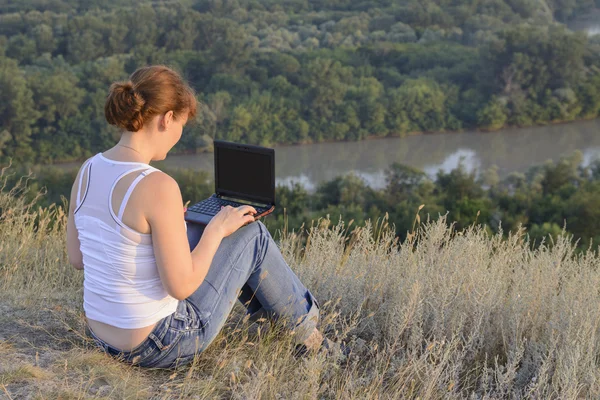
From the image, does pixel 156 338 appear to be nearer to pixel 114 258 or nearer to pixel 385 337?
pixel 114 258

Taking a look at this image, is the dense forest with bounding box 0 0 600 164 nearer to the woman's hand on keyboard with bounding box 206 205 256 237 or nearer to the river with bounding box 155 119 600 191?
the river with bounding box 155 119 600 191

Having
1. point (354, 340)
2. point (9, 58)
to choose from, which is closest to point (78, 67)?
point (9, 58)

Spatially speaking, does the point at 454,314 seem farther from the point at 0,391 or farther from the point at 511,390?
the point at 0,391

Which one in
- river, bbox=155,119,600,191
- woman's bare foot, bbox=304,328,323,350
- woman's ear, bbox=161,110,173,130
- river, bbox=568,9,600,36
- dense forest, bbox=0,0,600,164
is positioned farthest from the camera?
river, bbox=568,9,600,36

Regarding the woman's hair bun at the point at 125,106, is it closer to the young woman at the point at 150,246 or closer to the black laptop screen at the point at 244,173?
the young woman at the point at 150,246

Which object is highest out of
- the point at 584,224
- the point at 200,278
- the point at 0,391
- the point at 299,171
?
the point at 200,278

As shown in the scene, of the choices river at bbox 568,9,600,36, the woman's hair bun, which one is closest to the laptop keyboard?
the woman's hair bun

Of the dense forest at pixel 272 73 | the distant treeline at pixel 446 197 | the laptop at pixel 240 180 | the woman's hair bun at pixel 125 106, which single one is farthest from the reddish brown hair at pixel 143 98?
the dense forest at pixel 272 73

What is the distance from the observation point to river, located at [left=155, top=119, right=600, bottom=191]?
2950 cm

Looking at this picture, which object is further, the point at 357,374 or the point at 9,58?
the point at 9,58

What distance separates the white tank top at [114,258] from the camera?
1.84m

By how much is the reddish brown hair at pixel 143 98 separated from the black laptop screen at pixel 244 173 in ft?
1.61

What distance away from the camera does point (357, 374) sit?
223 cm

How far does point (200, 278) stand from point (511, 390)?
1.05m
